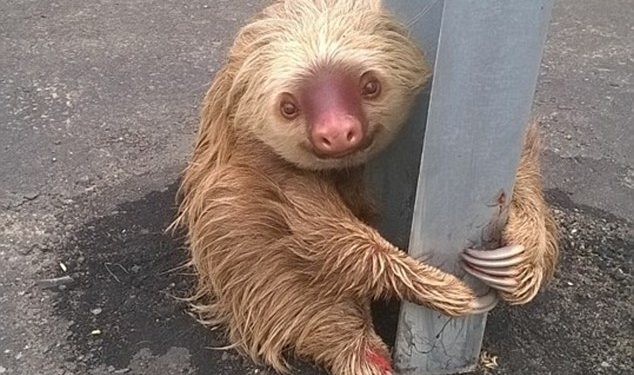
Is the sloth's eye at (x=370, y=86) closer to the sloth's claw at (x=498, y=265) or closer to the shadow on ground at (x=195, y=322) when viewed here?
the sloth's claw at (x=498, y=265)

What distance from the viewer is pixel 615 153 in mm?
3936

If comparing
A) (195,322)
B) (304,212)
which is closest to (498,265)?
(304,212)

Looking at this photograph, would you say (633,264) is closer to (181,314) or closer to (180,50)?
(181,314)

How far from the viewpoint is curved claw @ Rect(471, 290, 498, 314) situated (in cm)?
248

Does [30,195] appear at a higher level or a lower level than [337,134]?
lower

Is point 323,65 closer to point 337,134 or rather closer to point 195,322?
point 337,134

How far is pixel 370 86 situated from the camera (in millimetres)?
2367

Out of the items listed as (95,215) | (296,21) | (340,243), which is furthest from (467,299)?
(95,215)

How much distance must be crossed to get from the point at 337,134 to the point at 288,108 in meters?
0.21

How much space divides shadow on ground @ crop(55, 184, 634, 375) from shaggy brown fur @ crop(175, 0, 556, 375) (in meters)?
0.19

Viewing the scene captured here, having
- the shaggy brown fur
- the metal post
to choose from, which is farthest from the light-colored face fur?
the metal post

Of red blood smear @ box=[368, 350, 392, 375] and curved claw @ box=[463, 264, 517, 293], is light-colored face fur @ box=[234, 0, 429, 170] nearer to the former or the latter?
curved claw @ box=[463, 264, 517, 293]

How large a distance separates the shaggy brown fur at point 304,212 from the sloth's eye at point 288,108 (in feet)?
0.07

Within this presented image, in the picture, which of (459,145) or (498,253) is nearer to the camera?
(459,145)
